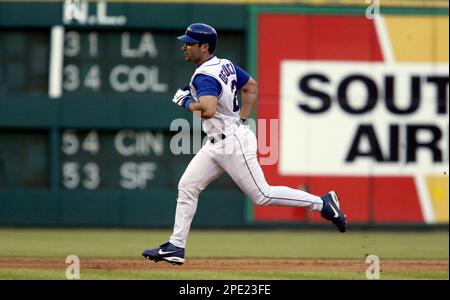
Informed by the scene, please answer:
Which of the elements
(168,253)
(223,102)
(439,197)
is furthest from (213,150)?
(439,197)

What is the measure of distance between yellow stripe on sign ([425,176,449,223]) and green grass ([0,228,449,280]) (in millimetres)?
290

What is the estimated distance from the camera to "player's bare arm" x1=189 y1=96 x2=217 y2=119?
7.45m

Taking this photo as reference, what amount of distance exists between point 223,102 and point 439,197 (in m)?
8.89

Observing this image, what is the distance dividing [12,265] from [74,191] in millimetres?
5885

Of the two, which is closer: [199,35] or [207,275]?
[199,35]

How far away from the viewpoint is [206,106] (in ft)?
24.5

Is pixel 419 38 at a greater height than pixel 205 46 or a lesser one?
greater

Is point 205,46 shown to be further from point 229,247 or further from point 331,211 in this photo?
point 229,247

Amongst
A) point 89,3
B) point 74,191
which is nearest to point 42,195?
point 74,191

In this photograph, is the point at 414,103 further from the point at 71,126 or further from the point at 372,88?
the point at 71,126

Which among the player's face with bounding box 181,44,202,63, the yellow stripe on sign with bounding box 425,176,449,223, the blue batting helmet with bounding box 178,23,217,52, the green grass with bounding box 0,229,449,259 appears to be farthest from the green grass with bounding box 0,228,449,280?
the blue batting helmet with bounding box 178,23,217,52

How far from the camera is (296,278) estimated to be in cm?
855

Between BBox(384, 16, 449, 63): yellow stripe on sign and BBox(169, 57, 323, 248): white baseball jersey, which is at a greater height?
BBox(384, 16, 449, 63): yellow stripe on sign

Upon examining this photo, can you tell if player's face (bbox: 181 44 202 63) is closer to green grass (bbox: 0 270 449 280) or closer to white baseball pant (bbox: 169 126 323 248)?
white baseball pant (bbox: 169 126 323 248)
